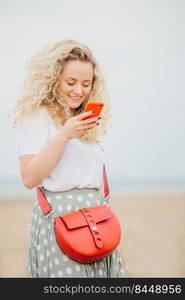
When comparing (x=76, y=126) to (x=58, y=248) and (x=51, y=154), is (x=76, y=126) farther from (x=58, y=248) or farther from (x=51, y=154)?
(x=58, y=248)

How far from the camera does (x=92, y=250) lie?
139 centimetres

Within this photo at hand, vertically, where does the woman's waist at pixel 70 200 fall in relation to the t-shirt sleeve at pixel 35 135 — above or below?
below

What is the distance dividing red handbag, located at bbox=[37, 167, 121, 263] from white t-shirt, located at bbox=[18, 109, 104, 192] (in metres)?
0.08

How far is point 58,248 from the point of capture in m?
1.45

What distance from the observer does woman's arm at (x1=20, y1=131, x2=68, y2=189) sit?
4.66ft

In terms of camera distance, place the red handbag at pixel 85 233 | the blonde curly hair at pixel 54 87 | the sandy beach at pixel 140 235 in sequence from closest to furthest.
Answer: the red handbag at pixel 85 233 → the blonde curly hair at pixel 54 87 → the sandy beach at pixel 140 235

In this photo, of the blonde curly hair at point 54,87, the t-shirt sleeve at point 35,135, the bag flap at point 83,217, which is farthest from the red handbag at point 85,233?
the blonde curly hair at point 54,87

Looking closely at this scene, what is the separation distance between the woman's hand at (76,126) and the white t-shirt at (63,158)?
0.23ft

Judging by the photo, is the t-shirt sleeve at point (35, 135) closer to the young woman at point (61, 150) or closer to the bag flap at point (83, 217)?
the young woman at point (61, 150)

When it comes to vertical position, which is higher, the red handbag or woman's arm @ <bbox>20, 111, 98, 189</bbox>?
woman's arm @ <bbox>20, 111, 98, 189</bbox>

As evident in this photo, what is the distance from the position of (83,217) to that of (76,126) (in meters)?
0.30

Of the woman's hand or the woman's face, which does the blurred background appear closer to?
the woman's face

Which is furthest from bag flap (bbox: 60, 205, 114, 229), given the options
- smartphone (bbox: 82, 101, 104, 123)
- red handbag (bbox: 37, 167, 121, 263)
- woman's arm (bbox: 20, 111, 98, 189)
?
smartphone (bbox: 82, 101, 104, 123)

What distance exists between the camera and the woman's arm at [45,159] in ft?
4.66
